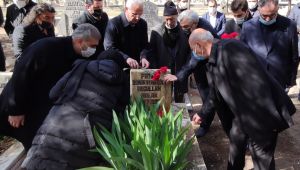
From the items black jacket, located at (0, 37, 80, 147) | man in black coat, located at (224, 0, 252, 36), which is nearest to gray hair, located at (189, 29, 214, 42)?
black jacket, located at (0, 37, 80, 147)

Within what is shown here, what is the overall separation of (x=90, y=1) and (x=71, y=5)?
17.8 ft

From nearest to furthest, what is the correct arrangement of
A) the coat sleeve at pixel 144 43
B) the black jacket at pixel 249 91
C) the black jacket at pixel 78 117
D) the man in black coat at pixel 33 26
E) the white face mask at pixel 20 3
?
the black jacket at pixel 78 117, the black jacket at pixel 249 91, the man in black coat at pixel 33 26, the coat sleeve at pixel 144 43, the white face mask at pixel 20 3

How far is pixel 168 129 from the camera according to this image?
2758 mm

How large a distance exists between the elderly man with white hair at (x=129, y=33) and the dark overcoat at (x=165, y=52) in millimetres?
262

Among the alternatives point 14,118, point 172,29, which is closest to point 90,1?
point 172,29

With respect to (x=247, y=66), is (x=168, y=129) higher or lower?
lower

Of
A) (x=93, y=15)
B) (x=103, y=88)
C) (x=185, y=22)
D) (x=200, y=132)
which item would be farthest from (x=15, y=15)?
(x=103, y=88)

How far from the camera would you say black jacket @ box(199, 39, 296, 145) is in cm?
277

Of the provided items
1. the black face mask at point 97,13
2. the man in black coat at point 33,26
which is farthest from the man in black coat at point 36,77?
the black face mask at point 97,13

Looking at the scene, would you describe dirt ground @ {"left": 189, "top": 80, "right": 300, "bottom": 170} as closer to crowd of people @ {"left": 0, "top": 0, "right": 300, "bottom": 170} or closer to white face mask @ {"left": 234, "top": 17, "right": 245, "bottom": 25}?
crowd of people @ {"left": 0, "top": 0, "right": 300, "bottom": 170}

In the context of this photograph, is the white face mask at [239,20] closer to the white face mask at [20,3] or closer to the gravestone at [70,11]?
the white face mask at [20,3]

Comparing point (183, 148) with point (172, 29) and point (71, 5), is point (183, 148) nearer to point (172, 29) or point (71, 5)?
point (172, 29)

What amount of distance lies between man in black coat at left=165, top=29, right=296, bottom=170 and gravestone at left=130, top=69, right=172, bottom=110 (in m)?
0.72

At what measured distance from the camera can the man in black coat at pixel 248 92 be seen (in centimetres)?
278
